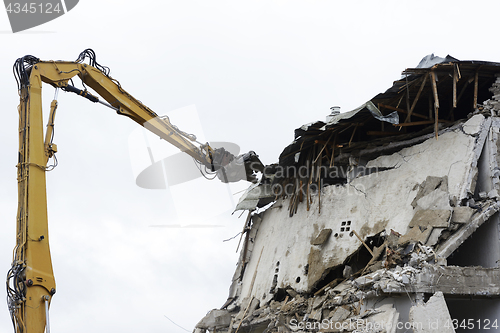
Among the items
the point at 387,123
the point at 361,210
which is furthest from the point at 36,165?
the point at 387,123

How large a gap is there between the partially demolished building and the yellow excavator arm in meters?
5.20

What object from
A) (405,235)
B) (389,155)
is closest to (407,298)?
(405,235)

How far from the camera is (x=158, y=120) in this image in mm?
13867

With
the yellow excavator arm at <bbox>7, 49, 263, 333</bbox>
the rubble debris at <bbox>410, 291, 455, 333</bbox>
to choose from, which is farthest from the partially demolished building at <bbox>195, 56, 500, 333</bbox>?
the yellow excavator arm at <bbox>7, 49, 263, 333</bbox>

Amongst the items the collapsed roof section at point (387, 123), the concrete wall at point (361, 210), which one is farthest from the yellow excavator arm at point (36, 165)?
the concrete wall at point (361, 210)

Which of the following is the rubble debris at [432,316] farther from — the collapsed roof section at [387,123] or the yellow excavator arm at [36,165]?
the yellow excavator arm at [36,165]

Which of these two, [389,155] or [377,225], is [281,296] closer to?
[377,225]

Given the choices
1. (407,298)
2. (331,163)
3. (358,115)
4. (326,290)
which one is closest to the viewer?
(407,298)

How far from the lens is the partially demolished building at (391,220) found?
10312 mm

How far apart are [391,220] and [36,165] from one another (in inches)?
307

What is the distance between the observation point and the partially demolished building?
1031 cm

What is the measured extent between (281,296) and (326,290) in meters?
2.26

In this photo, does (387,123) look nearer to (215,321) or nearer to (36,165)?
(215,321)

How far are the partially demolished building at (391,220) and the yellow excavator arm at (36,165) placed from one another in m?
5.20
